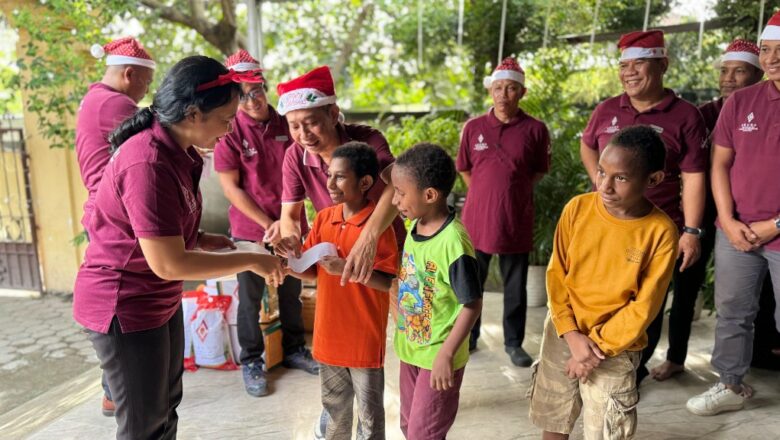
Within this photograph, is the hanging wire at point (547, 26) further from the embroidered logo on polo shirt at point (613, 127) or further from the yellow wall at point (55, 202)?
the yellow wall at point (55, 202)

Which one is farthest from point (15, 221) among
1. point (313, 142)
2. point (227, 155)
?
point (313, 142)

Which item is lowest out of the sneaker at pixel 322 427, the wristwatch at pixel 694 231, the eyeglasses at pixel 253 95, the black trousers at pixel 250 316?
the sneaker at pixel 322 427

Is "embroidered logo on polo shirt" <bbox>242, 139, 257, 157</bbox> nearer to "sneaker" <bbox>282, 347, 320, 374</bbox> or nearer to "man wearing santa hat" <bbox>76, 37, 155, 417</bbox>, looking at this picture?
"man wearing santa hat" <bbox>76, 37, 155, 417</bbox>

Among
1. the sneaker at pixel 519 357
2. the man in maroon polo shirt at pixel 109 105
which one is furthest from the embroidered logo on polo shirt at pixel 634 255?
the man in maroon polo shirt at pixel 109 105

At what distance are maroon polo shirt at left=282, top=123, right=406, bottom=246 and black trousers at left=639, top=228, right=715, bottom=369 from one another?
1.68 meters

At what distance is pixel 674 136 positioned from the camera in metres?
2.95

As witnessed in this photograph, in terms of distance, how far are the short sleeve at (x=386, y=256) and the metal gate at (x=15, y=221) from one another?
5.03 m

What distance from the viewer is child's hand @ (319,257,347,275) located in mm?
2072

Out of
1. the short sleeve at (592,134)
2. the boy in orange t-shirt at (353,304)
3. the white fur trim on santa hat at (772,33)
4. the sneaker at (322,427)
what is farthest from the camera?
the short sleeve at (592,134)

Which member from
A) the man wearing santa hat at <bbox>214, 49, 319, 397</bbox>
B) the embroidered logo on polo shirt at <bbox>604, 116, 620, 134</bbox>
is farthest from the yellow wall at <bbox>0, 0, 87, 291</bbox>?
the embroidered logo on polo shirt at <bbox>604, 116, 620, 134</bbox>

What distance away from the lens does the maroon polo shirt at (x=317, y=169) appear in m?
2.63

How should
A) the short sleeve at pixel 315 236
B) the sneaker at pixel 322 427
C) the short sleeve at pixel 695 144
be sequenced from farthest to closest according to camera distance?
the short sleeve at pixel 695 144 < the sneaker at pixel 322 427 < the short sleeve at pixel 315 236

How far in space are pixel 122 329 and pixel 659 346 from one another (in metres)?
3.48

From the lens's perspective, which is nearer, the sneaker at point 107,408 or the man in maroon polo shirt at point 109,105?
the man in maroon polo shirt at point 109,105
